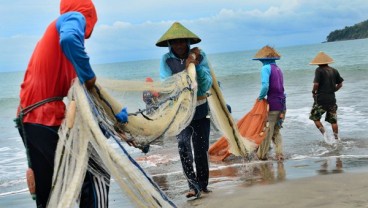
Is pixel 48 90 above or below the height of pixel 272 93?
above

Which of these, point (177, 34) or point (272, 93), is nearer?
point (177, 34)

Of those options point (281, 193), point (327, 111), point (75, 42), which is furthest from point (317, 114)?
point (75, 42)

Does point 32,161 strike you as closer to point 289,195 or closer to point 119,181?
point 119,181

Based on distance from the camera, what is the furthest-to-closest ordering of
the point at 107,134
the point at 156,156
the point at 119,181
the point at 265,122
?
1. the point at 156,156
2. the point at 265,122
3. the point at 107,134
4. the point at 119,181

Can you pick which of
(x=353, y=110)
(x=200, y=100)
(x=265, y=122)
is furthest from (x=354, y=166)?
(x=353, y=110)

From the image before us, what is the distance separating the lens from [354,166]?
697cm

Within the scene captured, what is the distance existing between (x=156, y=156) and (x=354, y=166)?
4061 mm

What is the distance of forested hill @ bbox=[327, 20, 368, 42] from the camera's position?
143m

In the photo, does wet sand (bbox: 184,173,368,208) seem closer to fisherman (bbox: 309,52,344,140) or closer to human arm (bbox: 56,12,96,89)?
human arm (bbox: 56,12,96,89)

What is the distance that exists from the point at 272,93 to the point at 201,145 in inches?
121

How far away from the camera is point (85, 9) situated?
307 cm

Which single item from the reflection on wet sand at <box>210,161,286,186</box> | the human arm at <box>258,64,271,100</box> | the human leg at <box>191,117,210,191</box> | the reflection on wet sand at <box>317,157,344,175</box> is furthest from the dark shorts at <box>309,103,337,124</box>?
the human leg at <box>191,117,210,191</box>

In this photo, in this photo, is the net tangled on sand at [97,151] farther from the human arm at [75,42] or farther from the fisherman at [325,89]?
the fisherman at [325,89]

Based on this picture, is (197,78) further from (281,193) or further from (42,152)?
(42,152)
